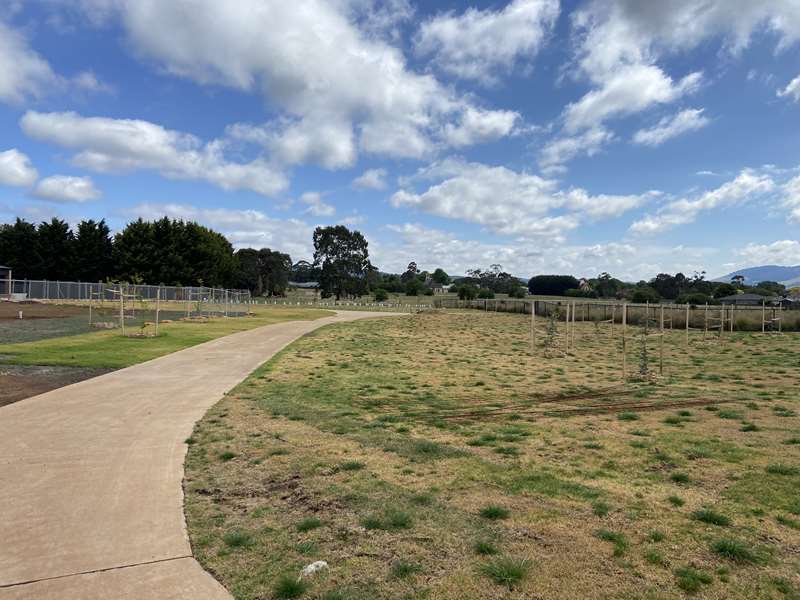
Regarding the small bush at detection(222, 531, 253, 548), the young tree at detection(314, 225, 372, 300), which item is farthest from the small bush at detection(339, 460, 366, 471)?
the young tree at detection(314, 225, 372, 300)

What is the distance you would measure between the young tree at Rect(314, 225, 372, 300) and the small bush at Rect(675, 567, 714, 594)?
87040mm

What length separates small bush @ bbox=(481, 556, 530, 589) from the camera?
3.20m

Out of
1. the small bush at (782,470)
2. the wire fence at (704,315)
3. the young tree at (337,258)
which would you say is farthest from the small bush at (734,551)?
the young tree at (337,258)

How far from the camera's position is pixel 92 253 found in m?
65.4

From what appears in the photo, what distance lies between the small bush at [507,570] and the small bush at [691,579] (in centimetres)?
Result: 98

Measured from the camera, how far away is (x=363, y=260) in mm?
92688

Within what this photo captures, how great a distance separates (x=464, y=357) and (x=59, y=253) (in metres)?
67.6

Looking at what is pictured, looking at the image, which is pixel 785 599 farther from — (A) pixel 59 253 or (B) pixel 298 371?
(A) pixel 59 253

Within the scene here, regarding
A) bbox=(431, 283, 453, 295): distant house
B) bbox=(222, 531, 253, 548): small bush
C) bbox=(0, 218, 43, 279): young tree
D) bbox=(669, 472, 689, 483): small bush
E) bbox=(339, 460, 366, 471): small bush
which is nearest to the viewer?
bbox=(222, 531, 253, 548): small bush

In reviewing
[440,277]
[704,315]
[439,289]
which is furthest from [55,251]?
[440,277]

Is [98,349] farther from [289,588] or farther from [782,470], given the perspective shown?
[782,470]

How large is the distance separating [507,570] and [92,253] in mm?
75263

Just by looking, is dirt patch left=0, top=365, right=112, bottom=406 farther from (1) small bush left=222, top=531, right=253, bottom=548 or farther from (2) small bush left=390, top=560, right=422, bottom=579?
(2) small bush left=390, top=560, right=422, bottom=579

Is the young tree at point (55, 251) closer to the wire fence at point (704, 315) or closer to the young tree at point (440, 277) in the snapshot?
the wire fence at point (704, 315)
